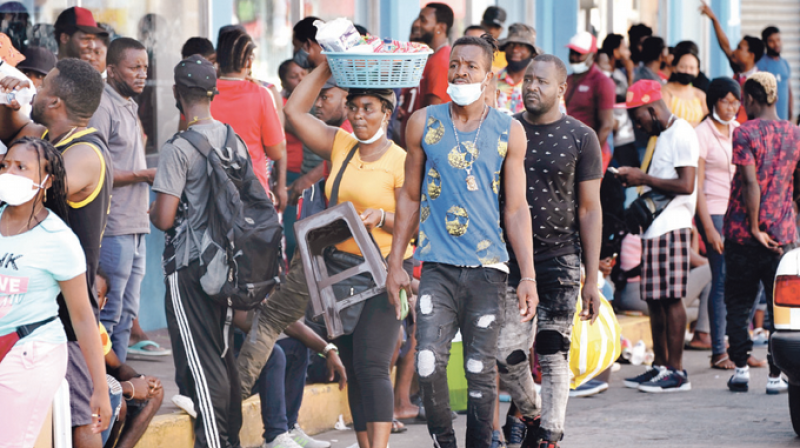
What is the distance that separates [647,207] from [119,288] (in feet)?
12.2

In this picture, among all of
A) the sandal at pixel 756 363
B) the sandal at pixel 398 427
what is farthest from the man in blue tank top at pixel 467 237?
the sandal at pixel 756 363

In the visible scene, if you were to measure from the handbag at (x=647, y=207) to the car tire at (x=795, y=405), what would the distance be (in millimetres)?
1762

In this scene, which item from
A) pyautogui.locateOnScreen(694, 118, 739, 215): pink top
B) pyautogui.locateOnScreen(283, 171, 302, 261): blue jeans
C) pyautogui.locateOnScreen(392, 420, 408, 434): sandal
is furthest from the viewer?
pyautogui.locateOnScreen(694, 118, 739, 215): pink top

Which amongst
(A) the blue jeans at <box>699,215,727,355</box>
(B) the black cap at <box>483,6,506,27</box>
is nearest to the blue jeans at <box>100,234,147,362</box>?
(A) the blue jeans at <box>699,215,727,355</box>

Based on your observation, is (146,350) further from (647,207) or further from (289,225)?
(647,207)

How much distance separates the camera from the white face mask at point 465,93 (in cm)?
525

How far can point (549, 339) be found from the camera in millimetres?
5871

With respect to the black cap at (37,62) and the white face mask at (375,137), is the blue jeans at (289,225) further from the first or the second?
the white face mask at (375,137)

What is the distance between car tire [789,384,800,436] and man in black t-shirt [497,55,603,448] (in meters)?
1.56

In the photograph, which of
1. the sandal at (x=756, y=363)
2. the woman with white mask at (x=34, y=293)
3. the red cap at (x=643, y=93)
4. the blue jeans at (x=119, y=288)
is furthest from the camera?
the sandal at (x=756, y=363)

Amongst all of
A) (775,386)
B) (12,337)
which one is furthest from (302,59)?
(12,337)

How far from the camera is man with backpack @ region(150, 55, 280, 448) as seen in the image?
5.48 meters

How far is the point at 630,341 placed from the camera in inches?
380

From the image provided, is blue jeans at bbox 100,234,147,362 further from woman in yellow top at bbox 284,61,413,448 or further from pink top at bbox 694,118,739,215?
pink top at bbox 694,118,739,215
